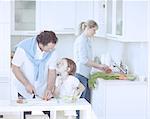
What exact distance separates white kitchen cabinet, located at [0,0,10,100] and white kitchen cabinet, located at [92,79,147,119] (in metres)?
1.09

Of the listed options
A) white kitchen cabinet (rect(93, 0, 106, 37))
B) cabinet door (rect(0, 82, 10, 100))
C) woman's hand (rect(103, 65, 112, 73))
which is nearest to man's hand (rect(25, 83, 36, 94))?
cabinet door (rect(0, 82, 10, 100))

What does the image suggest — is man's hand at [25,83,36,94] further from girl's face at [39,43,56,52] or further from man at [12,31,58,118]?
girl's face at [39,43,56,52]

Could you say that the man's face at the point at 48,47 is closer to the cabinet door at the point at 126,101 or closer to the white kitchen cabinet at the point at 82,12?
the cabinet door at the point at 126,101

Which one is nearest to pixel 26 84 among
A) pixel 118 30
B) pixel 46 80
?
pixel 46 80

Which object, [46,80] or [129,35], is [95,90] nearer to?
[129,35]

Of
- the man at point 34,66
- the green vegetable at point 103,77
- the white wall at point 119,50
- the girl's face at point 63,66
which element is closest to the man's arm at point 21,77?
the man at point 34,66

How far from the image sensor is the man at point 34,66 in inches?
129

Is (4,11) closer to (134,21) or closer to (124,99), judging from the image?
(134,21)

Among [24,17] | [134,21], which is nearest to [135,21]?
[134,21]

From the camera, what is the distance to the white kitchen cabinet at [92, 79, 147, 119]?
3926mm

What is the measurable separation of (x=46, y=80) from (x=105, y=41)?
7.37ft

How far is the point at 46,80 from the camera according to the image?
3.45 meters

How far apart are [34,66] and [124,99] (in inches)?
43.0

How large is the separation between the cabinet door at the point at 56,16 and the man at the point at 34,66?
6.10ft
